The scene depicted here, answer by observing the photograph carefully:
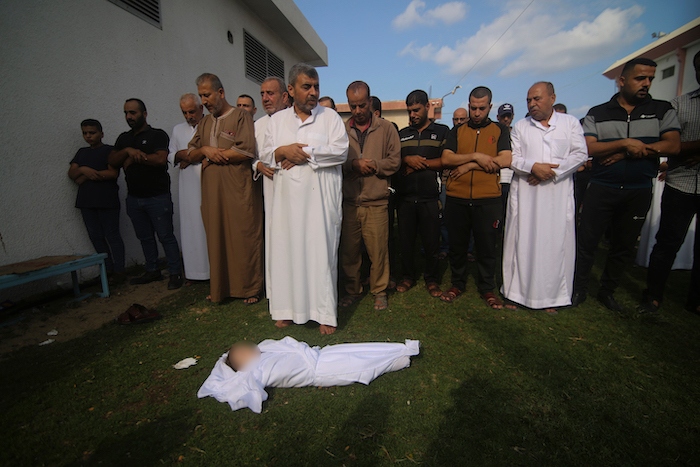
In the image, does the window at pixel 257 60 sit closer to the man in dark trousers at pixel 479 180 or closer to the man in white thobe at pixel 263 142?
the man in white thobe at pixel 263 142

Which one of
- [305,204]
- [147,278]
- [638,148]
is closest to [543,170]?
[638,148]

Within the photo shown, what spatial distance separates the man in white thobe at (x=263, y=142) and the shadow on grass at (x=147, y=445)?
1.48 metres

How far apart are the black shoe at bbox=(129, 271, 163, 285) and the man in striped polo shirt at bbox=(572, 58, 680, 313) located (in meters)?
5.17

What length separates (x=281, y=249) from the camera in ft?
10.7

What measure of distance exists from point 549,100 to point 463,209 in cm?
132

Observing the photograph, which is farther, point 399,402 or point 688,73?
point 688,73

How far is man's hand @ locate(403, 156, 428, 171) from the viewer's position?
12.9 feet

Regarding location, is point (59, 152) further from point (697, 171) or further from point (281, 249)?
point (697, 171)

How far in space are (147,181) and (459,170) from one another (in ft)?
12.4

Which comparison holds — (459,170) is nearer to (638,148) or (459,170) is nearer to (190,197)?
(638,148)

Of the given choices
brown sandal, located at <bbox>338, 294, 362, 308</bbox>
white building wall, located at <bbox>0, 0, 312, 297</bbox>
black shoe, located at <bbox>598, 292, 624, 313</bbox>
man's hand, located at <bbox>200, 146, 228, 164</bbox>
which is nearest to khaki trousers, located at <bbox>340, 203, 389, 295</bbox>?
brown sandal, located at <bbox>338, 294, 362, 308</bbox>

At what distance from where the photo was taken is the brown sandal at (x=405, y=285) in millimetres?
4352

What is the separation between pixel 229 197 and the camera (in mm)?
3863

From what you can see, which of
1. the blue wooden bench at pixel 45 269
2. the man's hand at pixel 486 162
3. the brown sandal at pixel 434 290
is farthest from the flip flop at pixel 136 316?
the man's hand at pixel 486 162
